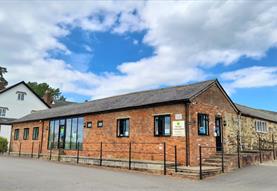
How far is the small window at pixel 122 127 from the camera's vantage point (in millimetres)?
19186

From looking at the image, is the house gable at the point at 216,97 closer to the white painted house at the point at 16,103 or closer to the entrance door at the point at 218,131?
the entrance door at the point at 218,131

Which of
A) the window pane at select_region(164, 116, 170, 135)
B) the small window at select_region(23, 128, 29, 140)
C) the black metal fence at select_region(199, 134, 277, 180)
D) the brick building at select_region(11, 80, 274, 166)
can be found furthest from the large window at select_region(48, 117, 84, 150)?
the black metal fence at select_region(199, 134, 277, 180)

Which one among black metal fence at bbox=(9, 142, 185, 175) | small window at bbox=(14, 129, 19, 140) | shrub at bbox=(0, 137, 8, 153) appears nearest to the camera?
black metal fence at bbox=(9, 142, 185, 175)

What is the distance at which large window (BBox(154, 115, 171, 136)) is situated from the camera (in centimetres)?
1681

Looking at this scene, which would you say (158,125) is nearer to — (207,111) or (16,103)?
A: (207,111)

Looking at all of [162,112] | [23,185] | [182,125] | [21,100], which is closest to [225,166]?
[182,125]

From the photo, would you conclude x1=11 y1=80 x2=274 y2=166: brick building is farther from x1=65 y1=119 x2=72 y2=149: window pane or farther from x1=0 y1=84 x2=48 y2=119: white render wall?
x1=0 y1=84 x2=48 y2=119: white render wall

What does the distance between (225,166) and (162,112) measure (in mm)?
4402

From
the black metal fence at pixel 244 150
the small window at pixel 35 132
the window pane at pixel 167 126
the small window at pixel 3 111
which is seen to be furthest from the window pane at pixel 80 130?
the small window at pixel 3 111

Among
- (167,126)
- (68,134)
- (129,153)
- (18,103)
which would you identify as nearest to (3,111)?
(18,103)

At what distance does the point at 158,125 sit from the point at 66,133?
9754mm

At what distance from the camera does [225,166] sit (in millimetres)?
15086

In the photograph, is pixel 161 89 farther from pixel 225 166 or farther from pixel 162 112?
pixel 225 166

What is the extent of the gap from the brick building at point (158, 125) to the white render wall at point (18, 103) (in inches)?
779
